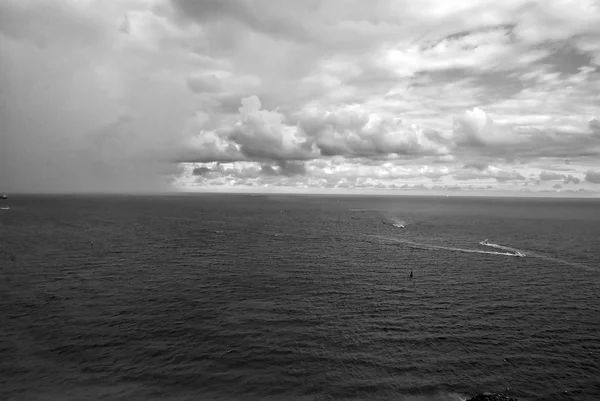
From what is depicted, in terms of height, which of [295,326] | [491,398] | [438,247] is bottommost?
[491,398]

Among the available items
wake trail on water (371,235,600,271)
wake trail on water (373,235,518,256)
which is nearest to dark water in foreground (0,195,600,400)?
wake trail on water (371,235,600,271)

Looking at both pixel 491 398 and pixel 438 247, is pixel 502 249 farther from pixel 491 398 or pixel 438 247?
pixel 491 398

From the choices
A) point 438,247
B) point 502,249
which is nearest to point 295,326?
point 438,247

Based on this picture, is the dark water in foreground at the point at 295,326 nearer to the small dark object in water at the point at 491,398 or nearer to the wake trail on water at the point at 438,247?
the small dark object in water at the point at 491,398

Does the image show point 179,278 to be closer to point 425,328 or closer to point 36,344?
point 36,344

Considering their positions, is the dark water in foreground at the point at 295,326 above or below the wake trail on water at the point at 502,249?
below

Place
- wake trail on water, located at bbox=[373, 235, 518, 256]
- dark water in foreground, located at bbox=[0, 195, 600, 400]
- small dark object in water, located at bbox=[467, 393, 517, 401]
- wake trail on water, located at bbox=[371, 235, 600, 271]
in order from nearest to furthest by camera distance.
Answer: small dark object in water, located at bbox=[467, 393, 517, 401], dark water in foreground, located at bbox=[0, 195, 600, 400], wake trail on water, located at bbox=[371, 235, 600, 271], wake trail on water, located at bbox=[373, 235, 518, 256]

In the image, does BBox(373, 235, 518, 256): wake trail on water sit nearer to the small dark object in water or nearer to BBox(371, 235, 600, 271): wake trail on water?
BBox(371, 235, 600, 271): wake trail on water

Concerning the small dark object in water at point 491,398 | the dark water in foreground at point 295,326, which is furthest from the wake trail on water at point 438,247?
the small dark object in water at point 491,398

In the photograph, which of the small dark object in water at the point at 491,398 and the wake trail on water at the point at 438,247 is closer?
the small dark object in water at the point at 491,398
